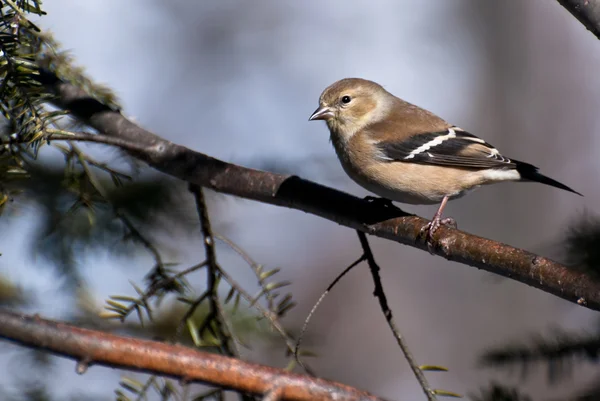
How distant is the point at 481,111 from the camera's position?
41.6 feet

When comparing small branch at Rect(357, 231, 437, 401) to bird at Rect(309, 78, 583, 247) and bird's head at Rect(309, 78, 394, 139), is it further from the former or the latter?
bird's head at Rect(309, 78, 394, 139)

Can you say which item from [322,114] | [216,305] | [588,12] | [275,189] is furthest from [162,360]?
[322,114]

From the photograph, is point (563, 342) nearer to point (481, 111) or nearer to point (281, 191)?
point (281, 191)

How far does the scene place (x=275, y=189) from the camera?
2896mm

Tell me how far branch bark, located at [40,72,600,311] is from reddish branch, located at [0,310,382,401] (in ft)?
3.16

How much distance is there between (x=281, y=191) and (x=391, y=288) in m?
8.29

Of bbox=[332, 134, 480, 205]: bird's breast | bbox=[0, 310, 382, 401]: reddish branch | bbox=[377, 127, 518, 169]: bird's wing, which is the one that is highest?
bbox=[377, 127, 518, 169]: bird's wing

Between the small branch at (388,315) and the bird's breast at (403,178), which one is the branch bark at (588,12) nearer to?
the small branch at (388,315)

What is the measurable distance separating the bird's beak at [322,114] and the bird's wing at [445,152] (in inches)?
23.9

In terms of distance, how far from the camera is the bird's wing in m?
3.93

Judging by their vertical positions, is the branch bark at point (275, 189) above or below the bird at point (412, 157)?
below

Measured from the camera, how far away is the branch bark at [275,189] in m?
2.42

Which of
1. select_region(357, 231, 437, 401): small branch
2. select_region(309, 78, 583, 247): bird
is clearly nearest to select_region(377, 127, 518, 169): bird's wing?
select_region(309, 78, 583, 247): bird

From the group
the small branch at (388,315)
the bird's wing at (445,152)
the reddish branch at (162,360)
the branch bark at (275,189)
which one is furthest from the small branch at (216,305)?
the bird's wing at (445,152)
